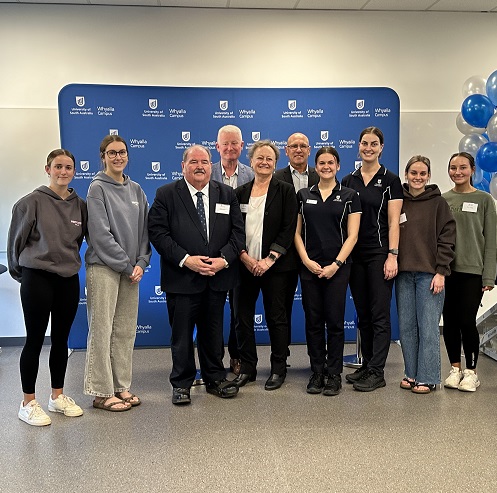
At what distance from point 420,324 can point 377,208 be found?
2.66ft

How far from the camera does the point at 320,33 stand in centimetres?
573

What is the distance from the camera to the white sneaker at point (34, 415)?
3.48 metres

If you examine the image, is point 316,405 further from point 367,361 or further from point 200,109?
point 200,109

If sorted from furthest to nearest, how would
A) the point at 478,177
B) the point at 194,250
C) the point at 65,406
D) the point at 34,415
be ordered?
the point at 478,177 < the point at 194,250 < the point at 65,406 < the point at 34,415

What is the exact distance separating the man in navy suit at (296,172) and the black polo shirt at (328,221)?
0.30 m

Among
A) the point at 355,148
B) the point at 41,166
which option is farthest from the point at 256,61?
the point at 41,166

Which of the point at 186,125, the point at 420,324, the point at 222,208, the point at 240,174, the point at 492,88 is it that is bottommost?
the point at 420,324

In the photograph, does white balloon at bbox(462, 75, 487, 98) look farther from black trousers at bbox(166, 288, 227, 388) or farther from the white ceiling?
black trousers at bbox(166, 288, 227, 388)

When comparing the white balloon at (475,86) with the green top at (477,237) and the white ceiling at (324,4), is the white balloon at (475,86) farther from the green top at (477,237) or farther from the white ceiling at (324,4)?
the green top at (477,237)

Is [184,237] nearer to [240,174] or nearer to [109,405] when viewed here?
[240,174]

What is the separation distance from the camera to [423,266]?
3.92m

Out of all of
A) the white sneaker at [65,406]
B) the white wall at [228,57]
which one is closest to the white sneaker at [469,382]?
the white wall at [228,57]

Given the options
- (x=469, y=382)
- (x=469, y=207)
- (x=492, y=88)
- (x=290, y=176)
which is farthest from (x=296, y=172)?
(x=469, y=382)

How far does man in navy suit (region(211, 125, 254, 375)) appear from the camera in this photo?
4.26 meters
